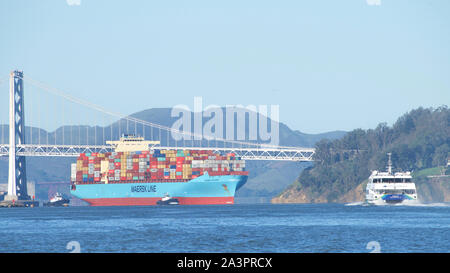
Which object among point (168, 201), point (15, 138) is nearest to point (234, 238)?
point (168, 201)

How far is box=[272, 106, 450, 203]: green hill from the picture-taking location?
6949 inches

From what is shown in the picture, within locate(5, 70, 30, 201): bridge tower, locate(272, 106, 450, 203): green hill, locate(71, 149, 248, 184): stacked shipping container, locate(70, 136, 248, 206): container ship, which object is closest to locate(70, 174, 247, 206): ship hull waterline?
locate(70, 136, 248, 206): container ship

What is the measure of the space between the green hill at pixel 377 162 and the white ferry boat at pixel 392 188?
166 feet

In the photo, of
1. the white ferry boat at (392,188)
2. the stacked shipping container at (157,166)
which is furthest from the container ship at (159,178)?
the white ferry boat at (392,188)

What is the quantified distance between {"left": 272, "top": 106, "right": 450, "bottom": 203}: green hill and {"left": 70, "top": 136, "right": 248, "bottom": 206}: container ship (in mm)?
39082

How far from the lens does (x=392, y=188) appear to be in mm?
117125

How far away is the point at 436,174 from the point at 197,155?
56.3 m

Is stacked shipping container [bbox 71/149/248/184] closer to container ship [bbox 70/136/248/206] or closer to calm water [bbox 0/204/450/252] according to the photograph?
container ship [bbox 70/136/248/206]

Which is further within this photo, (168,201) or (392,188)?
(168,201)

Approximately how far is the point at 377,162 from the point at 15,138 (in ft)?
264

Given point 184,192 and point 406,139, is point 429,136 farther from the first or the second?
point 184,192

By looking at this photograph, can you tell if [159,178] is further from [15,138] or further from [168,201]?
[15,138]
